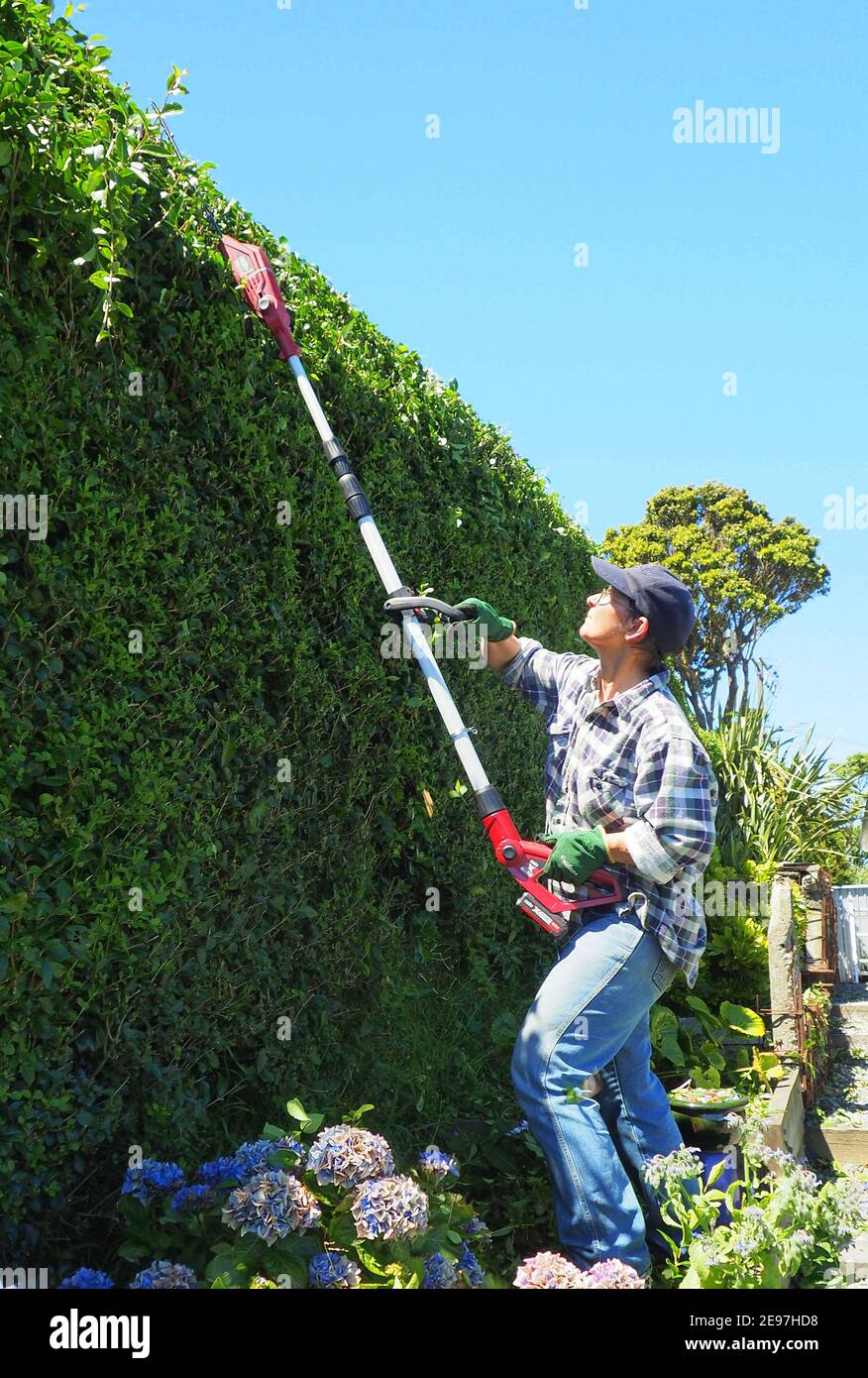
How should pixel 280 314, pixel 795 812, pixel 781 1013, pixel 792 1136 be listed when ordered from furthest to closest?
pixel 795 812 → pixel 781 1013 → pixel 792 1136 → pixel 280 314

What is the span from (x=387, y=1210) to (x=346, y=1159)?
0.54 feet

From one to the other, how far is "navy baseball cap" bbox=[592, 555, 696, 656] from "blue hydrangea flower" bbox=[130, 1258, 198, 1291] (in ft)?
7.37

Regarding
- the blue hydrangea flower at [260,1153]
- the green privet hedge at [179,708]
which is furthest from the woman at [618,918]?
the green privet hedge at [179,708]

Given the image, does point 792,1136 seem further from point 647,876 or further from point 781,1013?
point 647,876

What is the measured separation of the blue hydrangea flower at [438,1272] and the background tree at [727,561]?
2151 centimetres

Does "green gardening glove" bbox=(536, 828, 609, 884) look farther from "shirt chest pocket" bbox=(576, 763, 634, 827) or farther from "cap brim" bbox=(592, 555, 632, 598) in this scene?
"cap brim" bbox=(592, 555, 632, 598)

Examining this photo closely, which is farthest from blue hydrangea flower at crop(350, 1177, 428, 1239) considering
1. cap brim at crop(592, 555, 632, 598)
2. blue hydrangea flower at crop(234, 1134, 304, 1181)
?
cap brim at crop(592, 555, 632, 598)

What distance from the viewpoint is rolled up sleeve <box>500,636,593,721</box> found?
4164 millimetres

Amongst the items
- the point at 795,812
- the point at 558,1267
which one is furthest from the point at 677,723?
the point at 795,812

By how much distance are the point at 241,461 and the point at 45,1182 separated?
83.6 inches

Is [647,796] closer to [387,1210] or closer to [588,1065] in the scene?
[588,1065]

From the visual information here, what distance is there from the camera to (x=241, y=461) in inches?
142

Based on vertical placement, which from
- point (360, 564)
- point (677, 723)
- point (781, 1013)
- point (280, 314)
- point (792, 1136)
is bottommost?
point (792, 1136)

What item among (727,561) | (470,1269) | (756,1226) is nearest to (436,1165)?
(470,1269)
